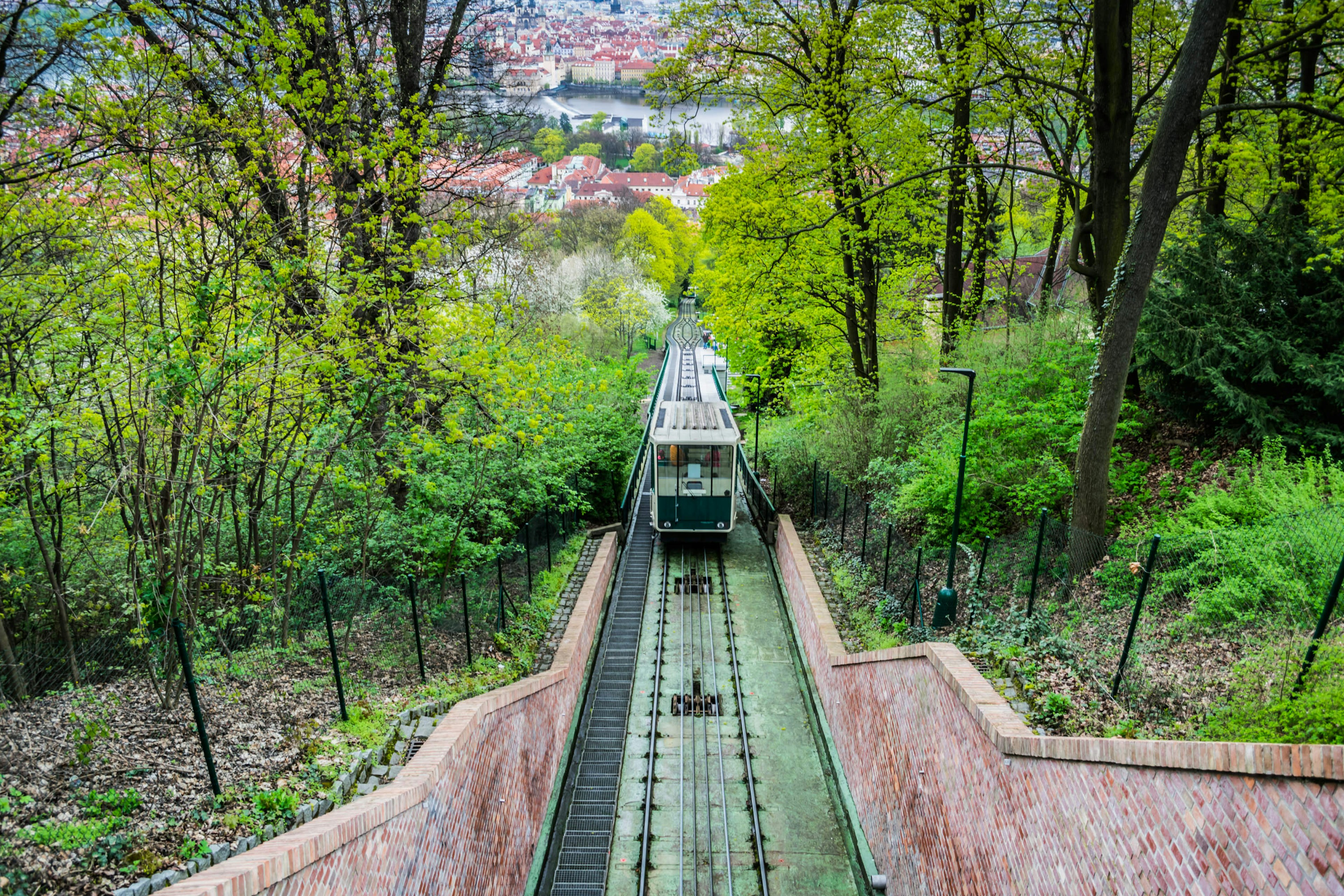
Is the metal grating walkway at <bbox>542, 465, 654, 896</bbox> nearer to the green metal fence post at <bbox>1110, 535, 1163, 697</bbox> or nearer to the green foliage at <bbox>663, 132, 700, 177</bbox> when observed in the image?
the green metal fence post at <bbox>1110, 535, 1163, 697</bbox>

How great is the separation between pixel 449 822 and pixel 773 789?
5.58 m

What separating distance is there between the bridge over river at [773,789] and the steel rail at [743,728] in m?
0.04

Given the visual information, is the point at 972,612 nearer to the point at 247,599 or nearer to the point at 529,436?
the point at 529,436

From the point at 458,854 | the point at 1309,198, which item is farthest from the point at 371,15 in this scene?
the point at 1309,198

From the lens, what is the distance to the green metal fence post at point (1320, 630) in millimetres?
4895

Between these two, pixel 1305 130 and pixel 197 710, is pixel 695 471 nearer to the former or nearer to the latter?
pixel 1305 130

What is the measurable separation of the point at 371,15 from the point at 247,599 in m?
8.14

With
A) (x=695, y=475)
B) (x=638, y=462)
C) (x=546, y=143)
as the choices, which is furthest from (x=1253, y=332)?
(x=638, y=462)

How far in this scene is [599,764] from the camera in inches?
443

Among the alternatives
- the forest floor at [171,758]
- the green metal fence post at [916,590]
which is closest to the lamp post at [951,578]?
the green metal fence post at [916,590]

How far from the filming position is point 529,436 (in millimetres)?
10852

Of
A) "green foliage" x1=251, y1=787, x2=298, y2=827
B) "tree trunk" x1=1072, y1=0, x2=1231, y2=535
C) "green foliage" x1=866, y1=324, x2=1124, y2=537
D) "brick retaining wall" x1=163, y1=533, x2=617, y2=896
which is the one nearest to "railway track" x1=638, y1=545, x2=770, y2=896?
"brick retaining wall" x1=163, y1=533, x2=617, y2=896

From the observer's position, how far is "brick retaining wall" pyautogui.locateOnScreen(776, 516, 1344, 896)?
11.9 ft

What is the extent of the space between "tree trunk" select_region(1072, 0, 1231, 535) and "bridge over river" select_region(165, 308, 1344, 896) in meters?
3.10
